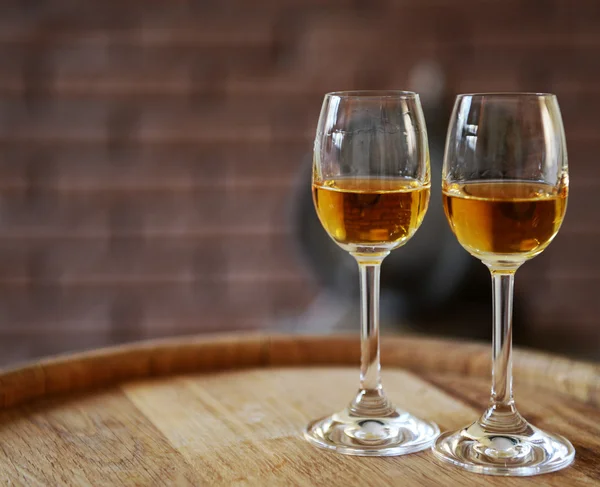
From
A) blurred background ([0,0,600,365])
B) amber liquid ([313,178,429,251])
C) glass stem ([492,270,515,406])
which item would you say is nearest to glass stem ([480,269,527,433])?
glass stem ([492,270,515,406])

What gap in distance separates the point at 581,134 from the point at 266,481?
2.44 metres

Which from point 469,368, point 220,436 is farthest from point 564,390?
point 220,436

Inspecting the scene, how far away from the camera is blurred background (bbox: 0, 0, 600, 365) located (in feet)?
9.80

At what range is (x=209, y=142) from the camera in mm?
3037

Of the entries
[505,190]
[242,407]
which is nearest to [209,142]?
[242,407]

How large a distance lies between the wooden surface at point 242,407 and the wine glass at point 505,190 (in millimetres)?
41

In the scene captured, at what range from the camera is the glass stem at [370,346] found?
1.02 m

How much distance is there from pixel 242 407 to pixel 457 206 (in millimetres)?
399

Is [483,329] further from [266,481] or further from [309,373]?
[266,481]

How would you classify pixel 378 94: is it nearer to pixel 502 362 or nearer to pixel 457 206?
pixel 457 206

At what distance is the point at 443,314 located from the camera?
2471mm

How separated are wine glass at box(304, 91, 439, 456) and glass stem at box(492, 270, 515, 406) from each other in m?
0.10

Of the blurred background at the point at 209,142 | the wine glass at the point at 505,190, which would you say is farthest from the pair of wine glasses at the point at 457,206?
the blurred background at the point at 209,142

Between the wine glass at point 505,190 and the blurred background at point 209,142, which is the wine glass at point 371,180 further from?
the blurred background at point 209,142
